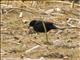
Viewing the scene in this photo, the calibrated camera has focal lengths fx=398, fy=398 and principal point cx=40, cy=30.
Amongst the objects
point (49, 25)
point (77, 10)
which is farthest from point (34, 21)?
point (77, 10)

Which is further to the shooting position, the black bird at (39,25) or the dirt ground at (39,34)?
the black bird at (39,25)

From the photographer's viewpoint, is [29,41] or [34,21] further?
[34,21]

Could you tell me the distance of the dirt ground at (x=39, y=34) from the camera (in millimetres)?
4295

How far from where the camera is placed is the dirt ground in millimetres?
4295

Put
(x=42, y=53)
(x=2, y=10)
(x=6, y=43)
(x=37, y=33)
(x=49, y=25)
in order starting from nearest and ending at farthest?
(x=42, y=53)
(x=6, y=43)
(x=37, y=33)
(x=49, y=25)
(x=2, y=10)

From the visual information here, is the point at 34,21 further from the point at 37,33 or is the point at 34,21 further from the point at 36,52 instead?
the point at 36,52

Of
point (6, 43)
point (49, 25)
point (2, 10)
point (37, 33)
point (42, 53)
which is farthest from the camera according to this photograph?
point (2, 10)

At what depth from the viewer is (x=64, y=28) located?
5.32 m

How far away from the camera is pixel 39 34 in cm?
498

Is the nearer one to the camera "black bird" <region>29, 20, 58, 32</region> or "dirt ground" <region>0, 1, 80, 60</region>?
"dirt ground" <region>0, 1, 80, 60</region>

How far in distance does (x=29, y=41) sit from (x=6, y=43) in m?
0.28

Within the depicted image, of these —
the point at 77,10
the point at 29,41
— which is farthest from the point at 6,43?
the point at 77,10

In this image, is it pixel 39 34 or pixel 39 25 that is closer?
pixel 39 34

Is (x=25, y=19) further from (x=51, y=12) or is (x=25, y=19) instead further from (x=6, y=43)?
(x=6, y=43)
